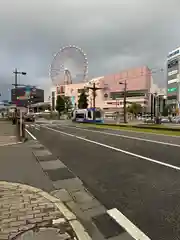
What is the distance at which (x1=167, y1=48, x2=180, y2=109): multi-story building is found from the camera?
122769 mm

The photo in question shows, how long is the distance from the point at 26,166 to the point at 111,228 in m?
5.48

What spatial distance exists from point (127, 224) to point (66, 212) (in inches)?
46.3

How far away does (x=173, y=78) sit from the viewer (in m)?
127

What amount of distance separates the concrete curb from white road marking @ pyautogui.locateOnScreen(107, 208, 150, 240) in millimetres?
660

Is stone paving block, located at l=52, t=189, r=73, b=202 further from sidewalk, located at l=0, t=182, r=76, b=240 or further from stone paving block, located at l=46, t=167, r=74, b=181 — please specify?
stone paving block, located at l=46, t=167, r=74, b=181

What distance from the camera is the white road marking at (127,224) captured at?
149 inches

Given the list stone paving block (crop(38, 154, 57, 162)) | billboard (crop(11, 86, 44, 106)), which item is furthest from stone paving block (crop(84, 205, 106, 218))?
billboard (crop(11, 86, 44, 106))

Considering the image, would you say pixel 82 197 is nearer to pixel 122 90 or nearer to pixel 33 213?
pixel 33 213

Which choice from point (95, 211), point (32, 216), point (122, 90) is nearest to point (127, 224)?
point (95, 211)

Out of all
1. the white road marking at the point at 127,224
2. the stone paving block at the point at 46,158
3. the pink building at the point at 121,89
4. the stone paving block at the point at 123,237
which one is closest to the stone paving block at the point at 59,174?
the stone paving block at the point at 46,158

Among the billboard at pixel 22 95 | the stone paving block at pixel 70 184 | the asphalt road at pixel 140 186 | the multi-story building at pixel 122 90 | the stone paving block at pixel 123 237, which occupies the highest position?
the multi-story building at pixel 122 90

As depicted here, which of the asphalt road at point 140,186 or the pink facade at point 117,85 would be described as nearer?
the asphalt road at point 140,186

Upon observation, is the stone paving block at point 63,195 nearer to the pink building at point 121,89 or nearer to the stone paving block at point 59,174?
the stone paving block at point 59,174

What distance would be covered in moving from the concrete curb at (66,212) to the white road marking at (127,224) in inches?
26.0
